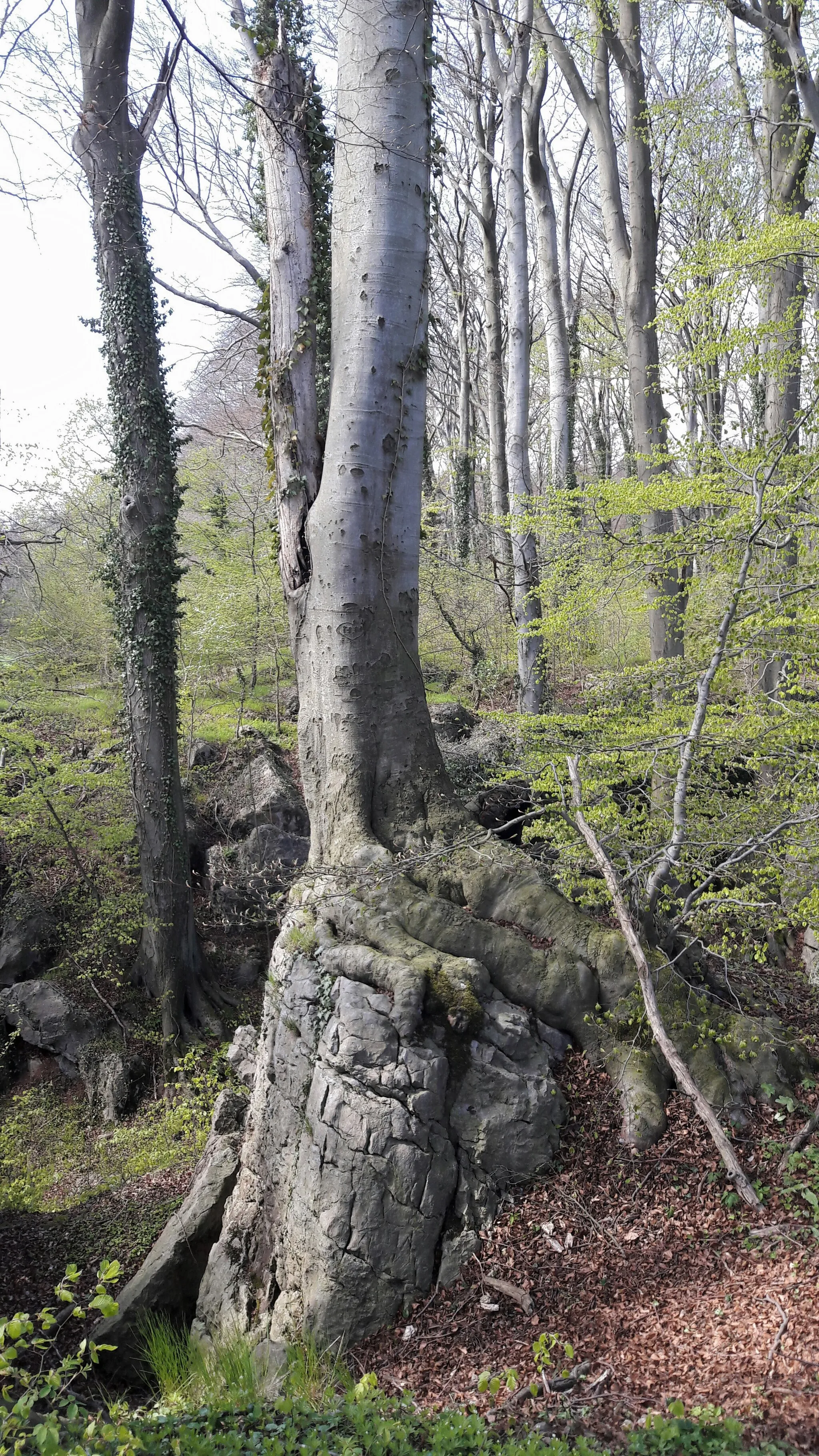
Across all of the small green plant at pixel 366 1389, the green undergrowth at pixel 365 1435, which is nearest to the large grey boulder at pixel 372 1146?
the small green plant at pixel 366 1389

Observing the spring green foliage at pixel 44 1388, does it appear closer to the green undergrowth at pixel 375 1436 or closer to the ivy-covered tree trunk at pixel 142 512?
the green undergrowth at pixel 375 1436

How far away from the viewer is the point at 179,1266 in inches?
195

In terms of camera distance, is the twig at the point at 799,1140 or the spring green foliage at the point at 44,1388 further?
the twig at the point at 799,1140

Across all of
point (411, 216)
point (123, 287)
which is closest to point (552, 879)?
point (411, 216)

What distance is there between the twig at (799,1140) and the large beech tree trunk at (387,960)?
0.35 meters

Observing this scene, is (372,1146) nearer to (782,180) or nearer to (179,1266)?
(179,1266)

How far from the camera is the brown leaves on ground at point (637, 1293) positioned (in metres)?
2.89

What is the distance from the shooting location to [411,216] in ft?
16.9

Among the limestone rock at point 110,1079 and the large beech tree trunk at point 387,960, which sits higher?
the large beech tree trunk at point 387,960

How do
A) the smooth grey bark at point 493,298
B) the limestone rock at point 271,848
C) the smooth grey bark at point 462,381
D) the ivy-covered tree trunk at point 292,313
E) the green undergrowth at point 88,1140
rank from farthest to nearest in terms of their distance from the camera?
the smooth grey bark at point 462,381 → the smooth grey bark at point 493,298 → the limestone rock at point 271,848 → the green undergrowth at point 88,1140 → the ivy-covered tree trunk at point 292,313

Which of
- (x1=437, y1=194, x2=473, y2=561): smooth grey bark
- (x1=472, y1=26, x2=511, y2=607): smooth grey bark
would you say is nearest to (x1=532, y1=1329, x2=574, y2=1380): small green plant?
(x1=472, y1=26, x2=511, y2=607): smooth grey bark

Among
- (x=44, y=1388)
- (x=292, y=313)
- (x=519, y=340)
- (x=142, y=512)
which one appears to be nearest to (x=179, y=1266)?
(x=44, y=1388)

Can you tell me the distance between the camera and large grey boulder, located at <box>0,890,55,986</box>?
359 inches

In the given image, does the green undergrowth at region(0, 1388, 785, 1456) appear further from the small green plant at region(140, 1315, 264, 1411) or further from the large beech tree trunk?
the large beech tree trunk
